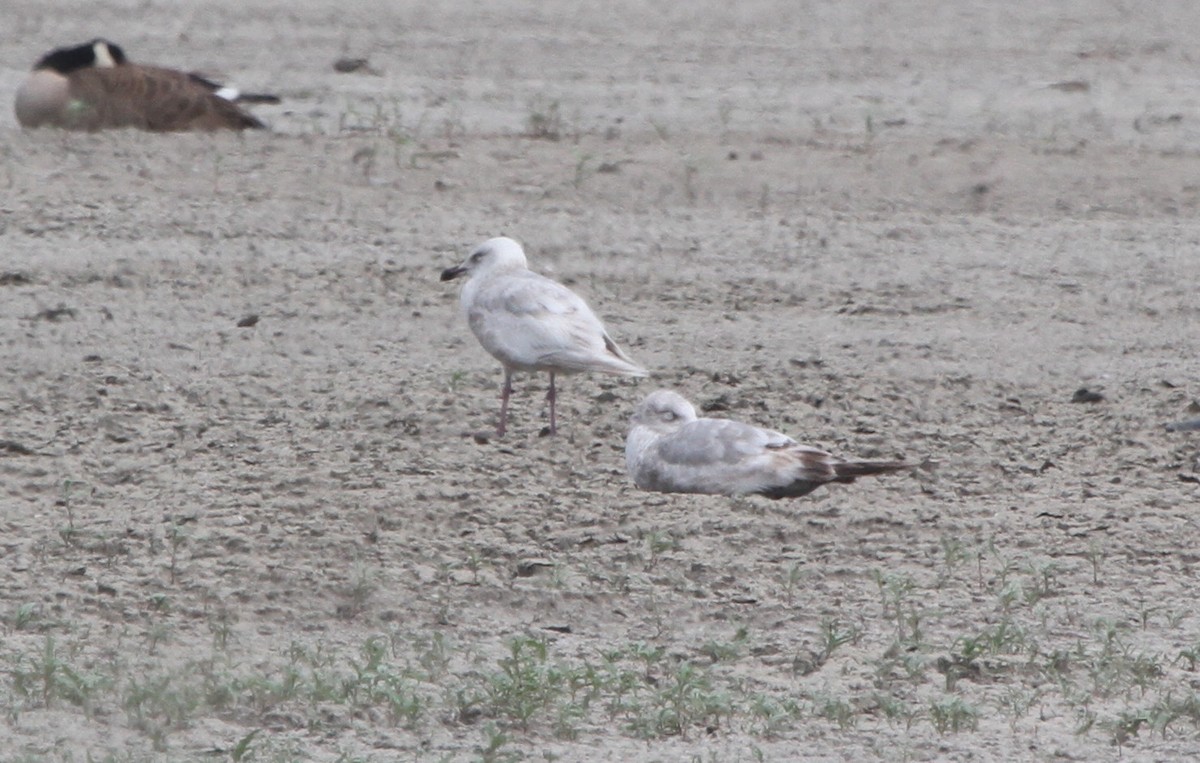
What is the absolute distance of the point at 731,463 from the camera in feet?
20.3

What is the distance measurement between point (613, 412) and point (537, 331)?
57 cm

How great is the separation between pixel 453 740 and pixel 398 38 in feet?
36.8

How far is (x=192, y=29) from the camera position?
15.5m

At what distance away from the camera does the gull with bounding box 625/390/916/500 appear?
6188 millimetres

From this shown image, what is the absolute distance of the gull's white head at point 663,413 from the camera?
6.40 metres

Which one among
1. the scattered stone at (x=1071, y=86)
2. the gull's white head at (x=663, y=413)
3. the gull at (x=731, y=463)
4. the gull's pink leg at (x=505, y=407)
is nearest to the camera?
the gull at (x=731, y=463)

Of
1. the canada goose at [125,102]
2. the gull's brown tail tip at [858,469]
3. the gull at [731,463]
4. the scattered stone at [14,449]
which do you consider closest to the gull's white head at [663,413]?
the gull at [731,463]

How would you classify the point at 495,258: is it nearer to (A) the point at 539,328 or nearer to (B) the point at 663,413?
(A) the point at 539,328

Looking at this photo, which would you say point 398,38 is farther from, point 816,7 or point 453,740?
point 453,740

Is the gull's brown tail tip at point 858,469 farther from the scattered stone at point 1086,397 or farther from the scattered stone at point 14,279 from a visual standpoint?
the scattered stone at point 14,279

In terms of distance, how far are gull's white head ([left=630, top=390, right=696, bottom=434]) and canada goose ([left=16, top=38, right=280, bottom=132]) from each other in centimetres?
581

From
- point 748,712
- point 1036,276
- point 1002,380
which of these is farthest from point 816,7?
A: point 748,712

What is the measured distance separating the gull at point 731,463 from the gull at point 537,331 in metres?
0.56

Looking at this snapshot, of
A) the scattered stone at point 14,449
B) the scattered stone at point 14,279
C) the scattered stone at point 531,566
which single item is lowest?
the scattered stone at point 531,566
